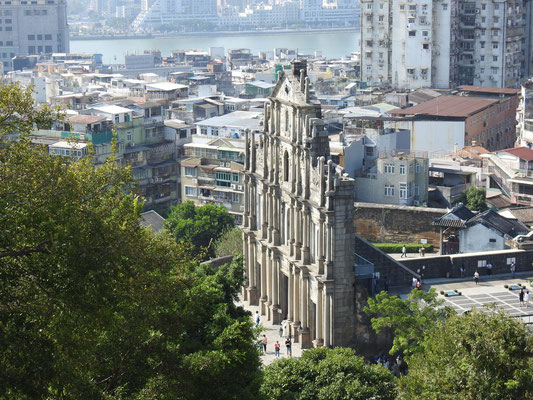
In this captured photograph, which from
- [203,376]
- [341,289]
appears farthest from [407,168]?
[203,376]

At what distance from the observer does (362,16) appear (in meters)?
113

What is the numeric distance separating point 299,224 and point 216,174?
30.0 m

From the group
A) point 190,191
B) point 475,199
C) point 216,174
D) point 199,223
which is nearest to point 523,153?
point 475,199

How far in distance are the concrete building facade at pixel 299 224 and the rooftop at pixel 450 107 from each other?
3838cm

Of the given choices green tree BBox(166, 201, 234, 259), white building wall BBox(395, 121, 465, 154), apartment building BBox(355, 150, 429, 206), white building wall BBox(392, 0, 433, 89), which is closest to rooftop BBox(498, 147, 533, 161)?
apartment building BBox(355, 150, 429, 206)

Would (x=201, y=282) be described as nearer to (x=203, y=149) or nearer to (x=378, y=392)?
(x=378, y=392)

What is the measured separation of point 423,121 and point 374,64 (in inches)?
1304

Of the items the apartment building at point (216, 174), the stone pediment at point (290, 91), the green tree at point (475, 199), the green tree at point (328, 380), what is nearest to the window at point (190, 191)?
the apartment building at point (216, 174)

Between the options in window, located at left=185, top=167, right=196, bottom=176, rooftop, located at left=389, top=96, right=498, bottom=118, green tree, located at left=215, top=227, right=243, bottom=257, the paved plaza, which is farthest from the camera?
rooftop, located at left=389, top=96, right=498, bottom=118

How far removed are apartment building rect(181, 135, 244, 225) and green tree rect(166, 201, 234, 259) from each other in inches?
228

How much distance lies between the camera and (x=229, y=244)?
187 ft

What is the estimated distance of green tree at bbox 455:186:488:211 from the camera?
63.9 m

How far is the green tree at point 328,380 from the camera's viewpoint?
110 feet

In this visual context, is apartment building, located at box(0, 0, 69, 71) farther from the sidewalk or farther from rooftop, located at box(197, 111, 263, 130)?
the sidewalk
